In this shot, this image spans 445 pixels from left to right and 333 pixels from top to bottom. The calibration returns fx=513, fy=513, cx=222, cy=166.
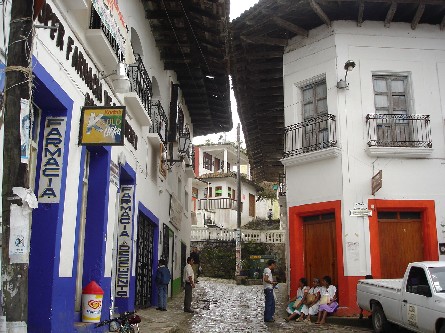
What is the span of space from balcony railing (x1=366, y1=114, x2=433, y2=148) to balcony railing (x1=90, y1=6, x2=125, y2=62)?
714 cm

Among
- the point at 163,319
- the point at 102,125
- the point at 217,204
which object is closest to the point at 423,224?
the point at 163,319

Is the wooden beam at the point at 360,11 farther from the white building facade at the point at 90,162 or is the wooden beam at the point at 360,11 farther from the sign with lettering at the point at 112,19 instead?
the sign with lettering at the point at 112,19

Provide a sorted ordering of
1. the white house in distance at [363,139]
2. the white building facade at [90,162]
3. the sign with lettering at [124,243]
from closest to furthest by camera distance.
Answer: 1. the white building facade at [90,162]
2. the sign with lettering at [124,243]
3. the white house in distance at [363,139]

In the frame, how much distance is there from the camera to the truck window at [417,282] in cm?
897

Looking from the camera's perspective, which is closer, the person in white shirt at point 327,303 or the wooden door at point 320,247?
the person in white shirt at point 327,303

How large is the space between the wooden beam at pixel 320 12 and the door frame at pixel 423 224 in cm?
515

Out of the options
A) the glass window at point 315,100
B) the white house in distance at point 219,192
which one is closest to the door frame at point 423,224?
the glass window at point 315,100

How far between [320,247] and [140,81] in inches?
264

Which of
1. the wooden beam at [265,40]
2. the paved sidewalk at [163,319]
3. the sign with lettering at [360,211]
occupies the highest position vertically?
the wooden beam at [265,40]

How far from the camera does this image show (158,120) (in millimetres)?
15641

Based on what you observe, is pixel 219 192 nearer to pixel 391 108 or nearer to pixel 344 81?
pixel 391 108

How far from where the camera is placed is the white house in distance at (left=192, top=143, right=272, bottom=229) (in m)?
42.4

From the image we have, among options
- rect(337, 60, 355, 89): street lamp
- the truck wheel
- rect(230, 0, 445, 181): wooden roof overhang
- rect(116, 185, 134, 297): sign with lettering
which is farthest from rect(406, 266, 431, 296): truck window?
rect(230, 0, 445, 181): wooden roof overhang

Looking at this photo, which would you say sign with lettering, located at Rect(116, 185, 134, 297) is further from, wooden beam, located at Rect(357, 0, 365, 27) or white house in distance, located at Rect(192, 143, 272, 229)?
white house in distance, located at Rect(192, 143, 272, 229)
